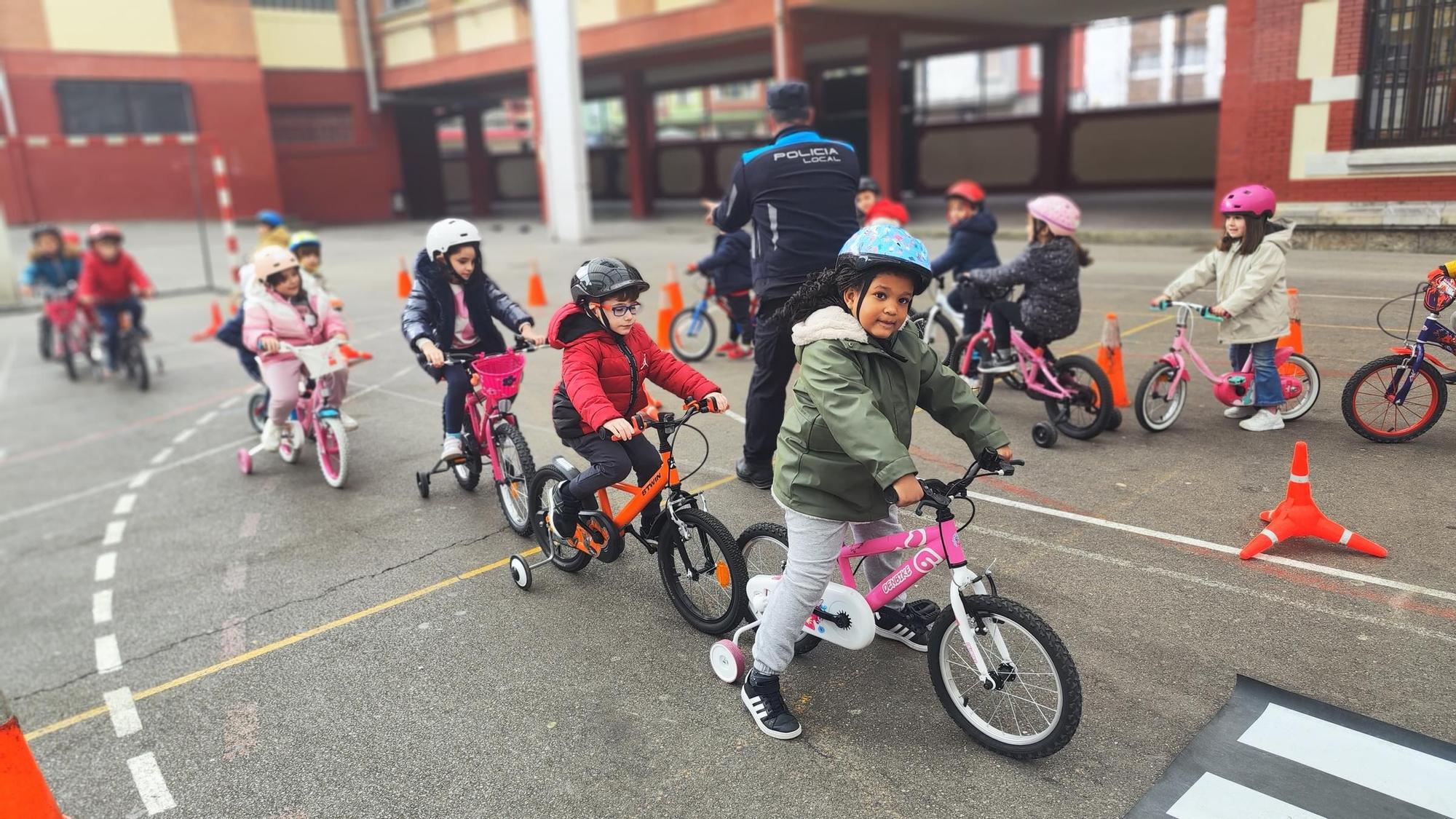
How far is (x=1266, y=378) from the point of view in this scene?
6621mm

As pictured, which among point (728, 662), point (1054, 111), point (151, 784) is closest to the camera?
point (151, 784)

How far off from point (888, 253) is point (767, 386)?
259 centimetres

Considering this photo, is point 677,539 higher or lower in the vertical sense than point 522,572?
higher

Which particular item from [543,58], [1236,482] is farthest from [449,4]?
[1236,482]

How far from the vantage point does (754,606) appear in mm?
4016

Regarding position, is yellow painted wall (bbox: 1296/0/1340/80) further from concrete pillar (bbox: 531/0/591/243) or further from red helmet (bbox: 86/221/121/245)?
concrete pillar (bbox: 531/0/591/243)

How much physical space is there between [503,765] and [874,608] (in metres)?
1.56

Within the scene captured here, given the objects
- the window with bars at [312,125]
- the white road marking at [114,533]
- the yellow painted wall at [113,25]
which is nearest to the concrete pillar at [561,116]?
the window with bars at [312,125]

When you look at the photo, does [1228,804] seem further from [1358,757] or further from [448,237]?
[448,237]

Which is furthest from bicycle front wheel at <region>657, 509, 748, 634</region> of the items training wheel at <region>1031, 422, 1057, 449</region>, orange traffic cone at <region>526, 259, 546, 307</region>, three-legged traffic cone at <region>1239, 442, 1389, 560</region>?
orange traffic cone at <region>526, 259, 546, 307</region>

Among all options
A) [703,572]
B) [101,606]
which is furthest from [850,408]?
[101,606]

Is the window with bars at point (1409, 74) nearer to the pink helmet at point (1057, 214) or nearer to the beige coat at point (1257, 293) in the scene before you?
the beige coat at point (1257, 293)

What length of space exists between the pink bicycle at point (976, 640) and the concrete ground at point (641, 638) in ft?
0.48

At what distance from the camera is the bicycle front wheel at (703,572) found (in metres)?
4.17
